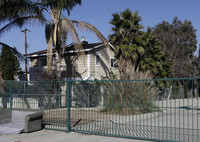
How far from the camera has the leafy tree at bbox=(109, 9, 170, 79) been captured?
67.9 ft

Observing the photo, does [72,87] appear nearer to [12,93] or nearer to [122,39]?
[12,93]

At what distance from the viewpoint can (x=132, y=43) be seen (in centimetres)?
2130

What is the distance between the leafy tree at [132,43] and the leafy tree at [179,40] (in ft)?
47.2

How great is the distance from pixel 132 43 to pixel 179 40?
81.5 feet

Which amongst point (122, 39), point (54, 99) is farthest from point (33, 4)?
point (122, 39)

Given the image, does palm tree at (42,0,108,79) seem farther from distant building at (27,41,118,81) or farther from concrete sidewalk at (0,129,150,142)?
concrete sidewalk at (0,129,150,142)

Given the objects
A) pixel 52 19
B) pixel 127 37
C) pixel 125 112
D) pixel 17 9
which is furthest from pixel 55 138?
pixel 127 37

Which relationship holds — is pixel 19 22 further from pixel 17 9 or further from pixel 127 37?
pixel 127 37

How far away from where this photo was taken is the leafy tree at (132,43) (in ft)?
67.9

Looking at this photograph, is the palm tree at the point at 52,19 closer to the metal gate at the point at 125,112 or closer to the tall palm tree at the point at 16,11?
the tall palm tree at the point at 16,11

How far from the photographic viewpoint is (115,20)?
2144 centimetres

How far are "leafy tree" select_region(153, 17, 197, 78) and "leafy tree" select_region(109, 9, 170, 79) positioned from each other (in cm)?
1439

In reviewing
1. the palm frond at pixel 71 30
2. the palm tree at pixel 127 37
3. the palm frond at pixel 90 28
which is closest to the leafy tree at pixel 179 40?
the palm tree at pixel 127 37

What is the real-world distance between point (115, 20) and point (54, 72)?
763cm
